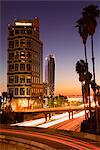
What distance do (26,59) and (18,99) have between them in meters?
25.7

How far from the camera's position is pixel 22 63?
190 metres

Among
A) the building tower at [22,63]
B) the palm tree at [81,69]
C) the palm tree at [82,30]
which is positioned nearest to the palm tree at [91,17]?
the palm tree at [82,30]

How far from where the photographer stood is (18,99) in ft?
609

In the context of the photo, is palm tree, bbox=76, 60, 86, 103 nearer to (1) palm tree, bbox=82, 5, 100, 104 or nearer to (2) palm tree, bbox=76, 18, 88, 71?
(2) palm tree, bbox=76, 18, 88, 71

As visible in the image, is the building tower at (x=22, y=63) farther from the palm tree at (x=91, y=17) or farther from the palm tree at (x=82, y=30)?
the palm tree at (x=91, y=17)

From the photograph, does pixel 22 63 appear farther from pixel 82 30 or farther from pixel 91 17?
pixel 91 17

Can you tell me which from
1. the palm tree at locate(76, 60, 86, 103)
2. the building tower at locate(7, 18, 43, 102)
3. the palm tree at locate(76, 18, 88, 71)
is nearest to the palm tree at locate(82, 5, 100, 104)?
the palm tree at locate(76, 18, 88, 71)

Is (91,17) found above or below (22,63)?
below

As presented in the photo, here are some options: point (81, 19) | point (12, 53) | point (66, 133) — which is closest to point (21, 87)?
point (12, 53)

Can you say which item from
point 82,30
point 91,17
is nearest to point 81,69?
point 82,30

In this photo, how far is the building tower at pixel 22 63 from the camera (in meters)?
187

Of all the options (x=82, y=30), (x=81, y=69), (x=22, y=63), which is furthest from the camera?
(x=22, y=63)

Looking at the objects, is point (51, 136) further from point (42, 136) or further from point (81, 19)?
point (81, 19)

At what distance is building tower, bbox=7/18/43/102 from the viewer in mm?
187125
